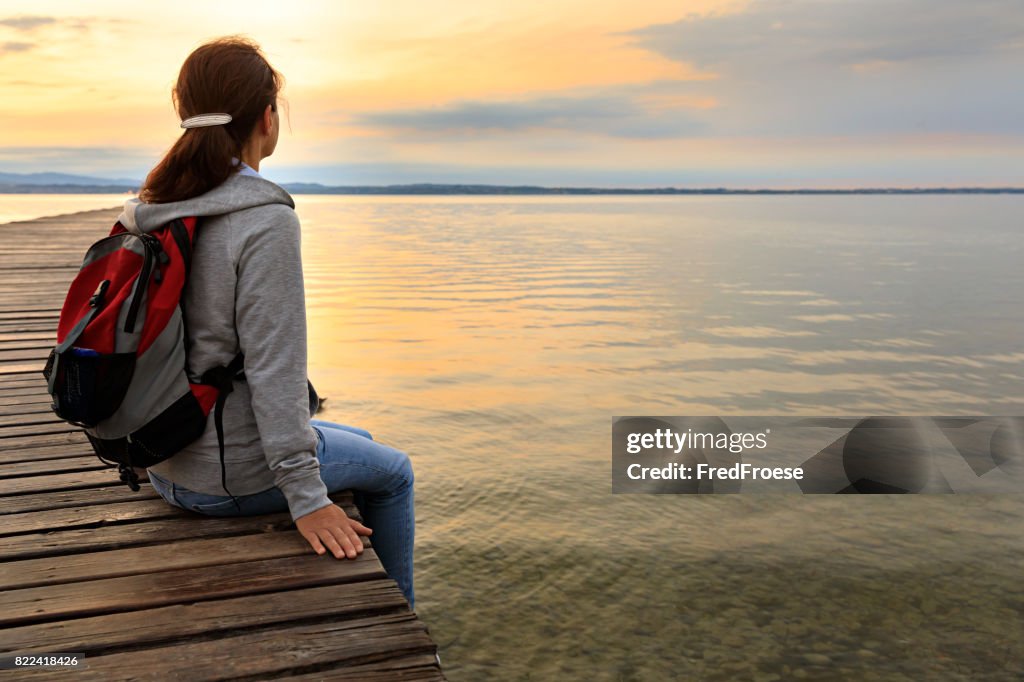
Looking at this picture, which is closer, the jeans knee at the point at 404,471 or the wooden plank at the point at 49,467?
the jeans knee at the point at 404,471

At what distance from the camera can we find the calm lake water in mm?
5035

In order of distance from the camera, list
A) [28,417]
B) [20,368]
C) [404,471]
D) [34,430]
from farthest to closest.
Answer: [20,368] → [28,417] → [34,430] → [404,471]

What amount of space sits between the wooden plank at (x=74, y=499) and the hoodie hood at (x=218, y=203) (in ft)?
4.89

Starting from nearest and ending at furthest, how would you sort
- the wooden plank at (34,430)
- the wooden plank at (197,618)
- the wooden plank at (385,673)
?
the wooden plank at (385,673), the wooden plank at (197,618), the wooden plank at (34,430)

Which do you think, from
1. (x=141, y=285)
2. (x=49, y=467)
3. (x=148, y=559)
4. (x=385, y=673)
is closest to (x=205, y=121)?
(x=141, y=285)

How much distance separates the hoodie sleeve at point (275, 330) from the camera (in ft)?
8.52

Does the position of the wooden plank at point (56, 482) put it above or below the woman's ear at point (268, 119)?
below

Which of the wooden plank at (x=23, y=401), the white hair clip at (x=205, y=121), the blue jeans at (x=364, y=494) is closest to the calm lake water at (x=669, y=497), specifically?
the blue jeans at (x=364, y=494)

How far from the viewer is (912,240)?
162 ft

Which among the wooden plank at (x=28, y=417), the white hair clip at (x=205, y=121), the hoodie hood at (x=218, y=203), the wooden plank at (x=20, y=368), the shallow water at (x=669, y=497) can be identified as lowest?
the shallow water at (x=669, y=497)

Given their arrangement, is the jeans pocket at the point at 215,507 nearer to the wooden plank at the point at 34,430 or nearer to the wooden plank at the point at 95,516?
the wooden plank at the point at 95,516

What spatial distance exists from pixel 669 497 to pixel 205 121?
5975 millimetres

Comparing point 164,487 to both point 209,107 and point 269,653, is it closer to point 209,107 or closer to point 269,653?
point 269,653

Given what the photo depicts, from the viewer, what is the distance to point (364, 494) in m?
3.40
